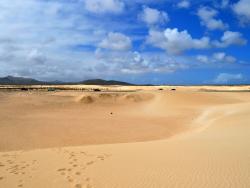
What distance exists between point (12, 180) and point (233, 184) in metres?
5.16

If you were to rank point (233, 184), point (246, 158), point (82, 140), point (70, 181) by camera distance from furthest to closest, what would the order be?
1. point (82, 140)
2. point (246, 158)
3. point (70, 181)
4. point (233, 184)

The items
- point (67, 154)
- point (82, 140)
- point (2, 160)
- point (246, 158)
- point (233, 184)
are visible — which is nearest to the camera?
point (233, 184)

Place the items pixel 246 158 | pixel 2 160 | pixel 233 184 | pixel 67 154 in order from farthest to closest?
1. pixel 67 154
2. pixel 2 160
3. pixel 246 158
4. pixel 233 184

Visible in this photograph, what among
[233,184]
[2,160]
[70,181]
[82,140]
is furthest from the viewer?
[82,140]

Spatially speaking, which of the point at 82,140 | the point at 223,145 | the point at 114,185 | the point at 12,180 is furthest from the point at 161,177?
the point at 82,140

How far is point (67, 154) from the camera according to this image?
1101 cm

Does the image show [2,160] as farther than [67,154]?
No

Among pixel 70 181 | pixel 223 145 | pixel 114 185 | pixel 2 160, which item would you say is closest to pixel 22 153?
pixel 2 160

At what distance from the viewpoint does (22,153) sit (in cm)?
1142

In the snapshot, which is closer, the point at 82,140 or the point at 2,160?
the point at 2,160

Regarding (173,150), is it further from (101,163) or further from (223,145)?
(101,163)

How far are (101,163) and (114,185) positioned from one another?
2.08m

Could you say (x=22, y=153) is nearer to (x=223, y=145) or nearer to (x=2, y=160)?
(x=2, y=160)

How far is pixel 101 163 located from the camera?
9.48m
